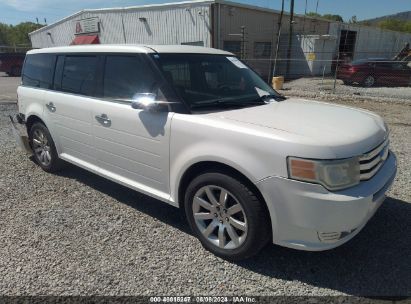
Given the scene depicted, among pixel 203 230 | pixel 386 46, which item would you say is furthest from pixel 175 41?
pixel 386 46

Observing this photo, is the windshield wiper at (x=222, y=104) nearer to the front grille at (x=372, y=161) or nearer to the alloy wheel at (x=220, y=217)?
the alloy wheel at (x=220, y=217)

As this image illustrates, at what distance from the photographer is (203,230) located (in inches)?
119

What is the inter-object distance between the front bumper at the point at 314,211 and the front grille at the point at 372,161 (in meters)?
0.08

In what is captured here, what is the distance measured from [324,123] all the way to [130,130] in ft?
5.87

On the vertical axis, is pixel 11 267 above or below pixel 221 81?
below

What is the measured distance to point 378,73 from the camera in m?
16.2

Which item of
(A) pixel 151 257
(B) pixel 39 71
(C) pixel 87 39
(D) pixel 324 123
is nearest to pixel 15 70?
(C) pixel 87 39

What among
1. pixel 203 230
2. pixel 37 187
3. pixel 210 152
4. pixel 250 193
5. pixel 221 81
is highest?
pixel 221 81

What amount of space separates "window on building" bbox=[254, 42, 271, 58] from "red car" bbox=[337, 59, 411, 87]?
8.35 m

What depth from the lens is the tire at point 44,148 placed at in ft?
15.4

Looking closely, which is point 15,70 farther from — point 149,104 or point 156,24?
point 149,104

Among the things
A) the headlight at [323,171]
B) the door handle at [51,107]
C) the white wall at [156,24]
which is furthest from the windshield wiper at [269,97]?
the white wall at [156,24]

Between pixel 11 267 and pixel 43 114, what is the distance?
2306 millimetres

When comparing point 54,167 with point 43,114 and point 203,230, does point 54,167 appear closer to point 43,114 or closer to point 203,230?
point 43,114
